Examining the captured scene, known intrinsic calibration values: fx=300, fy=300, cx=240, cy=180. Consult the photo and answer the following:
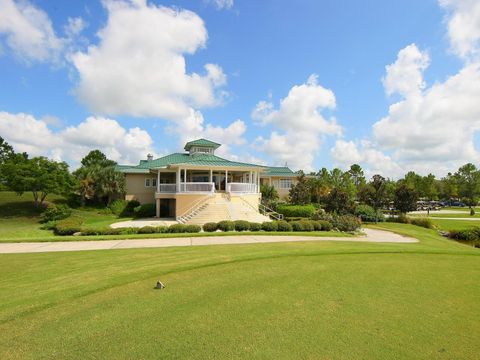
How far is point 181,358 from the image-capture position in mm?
3594

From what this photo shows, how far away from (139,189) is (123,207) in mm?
2969

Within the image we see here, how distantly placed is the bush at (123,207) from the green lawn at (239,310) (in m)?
20.8

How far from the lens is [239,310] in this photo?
5055mm

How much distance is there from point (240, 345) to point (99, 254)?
8.37 m

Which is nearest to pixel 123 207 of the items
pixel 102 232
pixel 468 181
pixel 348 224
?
pixel 102 232

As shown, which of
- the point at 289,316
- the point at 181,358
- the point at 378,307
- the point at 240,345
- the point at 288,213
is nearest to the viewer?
the point at 181,358

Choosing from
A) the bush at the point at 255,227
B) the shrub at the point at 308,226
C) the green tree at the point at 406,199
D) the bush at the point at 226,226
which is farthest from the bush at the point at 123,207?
the green tree at the point at 406,199

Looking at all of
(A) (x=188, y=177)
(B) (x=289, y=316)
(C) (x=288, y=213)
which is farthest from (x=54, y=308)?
(A) (x=188, y=177)

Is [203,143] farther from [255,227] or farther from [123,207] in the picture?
[255,227]

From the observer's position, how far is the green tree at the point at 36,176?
26203 millimetres

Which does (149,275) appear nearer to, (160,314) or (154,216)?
(160,314)

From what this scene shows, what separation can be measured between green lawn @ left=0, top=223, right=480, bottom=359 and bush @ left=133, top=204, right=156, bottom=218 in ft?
64.4

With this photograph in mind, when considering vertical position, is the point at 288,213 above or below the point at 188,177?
below

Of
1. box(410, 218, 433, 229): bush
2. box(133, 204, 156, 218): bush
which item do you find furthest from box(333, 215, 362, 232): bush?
box(133, 204, 156, 218): bush
